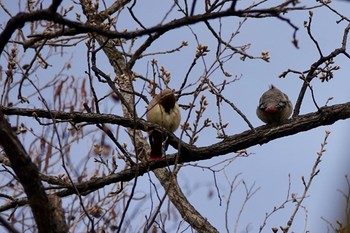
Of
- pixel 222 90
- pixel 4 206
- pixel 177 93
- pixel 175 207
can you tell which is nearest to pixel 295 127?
pixel 222 90

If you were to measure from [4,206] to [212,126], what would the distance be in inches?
72.2

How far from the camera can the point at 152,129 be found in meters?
4.82

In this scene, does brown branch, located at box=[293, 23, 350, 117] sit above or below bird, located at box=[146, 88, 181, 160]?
below

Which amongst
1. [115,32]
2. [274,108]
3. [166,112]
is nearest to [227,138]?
[274,108]

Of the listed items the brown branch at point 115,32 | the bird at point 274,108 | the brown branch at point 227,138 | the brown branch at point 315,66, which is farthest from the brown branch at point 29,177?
the bird at point 274,108

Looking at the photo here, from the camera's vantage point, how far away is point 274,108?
5441 mm

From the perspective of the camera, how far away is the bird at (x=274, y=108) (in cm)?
541

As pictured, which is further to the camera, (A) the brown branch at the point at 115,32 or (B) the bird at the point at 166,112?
(B) the bird at the point at 166,112

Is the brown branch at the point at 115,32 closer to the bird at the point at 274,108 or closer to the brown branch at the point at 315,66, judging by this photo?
the brown branch at the point at 315,66

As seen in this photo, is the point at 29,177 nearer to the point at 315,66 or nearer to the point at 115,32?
the point at 115,32

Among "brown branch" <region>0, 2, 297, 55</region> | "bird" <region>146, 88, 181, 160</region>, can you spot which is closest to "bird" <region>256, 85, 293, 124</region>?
"bird" <region>146, 88, 181, 160</region>

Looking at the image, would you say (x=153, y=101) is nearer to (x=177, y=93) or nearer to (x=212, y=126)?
(x=177, y=93)

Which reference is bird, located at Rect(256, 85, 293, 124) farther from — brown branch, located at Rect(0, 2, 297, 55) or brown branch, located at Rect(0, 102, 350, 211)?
brown branch, located at Rect(0, 2, 297, 55)

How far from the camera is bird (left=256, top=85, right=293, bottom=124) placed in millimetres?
5414
